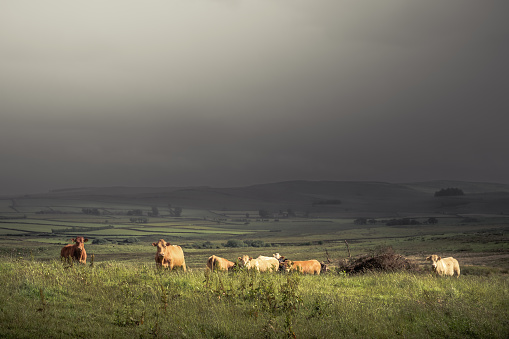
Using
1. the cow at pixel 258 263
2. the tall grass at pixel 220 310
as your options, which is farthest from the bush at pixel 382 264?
the tall grass at pixel 220 310

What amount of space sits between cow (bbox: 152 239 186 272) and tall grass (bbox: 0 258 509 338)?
522 cm

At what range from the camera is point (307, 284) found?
16.0m

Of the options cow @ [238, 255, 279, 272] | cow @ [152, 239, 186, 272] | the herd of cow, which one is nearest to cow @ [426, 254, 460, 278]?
the herd of cow

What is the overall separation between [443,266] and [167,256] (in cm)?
1611

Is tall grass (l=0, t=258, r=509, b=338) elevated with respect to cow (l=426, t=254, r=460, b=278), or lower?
elevated

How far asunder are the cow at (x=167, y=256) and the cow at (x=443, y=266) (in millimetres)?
14230

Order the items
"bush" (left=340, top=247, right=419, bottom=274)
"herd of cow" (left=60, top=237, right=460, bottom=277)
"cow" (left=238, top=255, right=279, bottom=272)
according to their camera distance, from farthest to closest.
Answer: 1. "bush" (left=340, top=247, right=419, bottom=274)
2. "cow" (left=238, top=255, right=279, bottom=272)
3. "herd of cow" (left=60, top=237, right=460, bottom=277)

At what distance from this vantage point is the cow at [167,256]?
2025cm

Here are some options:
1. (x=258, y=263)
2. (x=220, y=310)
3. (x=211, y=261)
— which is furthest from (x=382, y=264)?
(x=220, y=310)

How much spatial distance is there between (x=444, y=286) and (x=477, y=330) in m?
7.17

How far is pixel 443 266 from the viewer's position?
23.5 metres

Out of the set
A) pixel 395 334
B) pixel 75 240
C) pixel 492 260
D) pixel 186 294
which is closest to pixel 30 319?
pixel 186 294

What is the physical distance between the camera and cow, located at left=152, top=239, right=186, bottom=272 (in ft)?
66.4

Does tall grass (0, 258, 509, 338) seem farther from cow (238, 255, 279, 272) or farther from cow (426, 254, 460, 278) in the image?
cow (426, 254, 460, 278)
